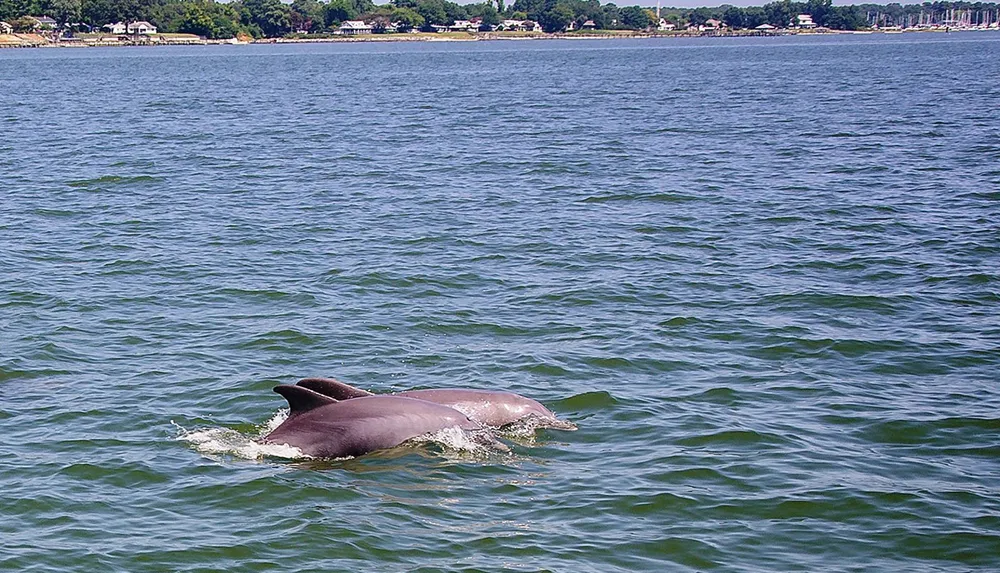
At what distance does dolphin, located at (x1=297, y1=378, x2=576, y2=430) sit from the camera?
1352 centimetres

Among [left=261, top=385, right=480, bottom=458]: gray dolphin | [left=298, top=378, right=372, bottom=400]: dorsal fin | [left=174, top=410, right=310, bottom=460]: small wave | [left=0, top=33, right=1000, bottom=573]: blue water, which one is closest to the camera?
[left=0, top=33, right=1000, bottom=573]: blue water

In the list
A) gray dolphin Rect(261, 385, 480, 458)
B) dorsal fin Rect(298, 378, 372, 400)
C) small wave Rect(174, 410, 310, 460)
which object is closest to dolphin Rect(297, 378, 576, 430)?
dorsal fin Rect(298, 378, 372, 400)

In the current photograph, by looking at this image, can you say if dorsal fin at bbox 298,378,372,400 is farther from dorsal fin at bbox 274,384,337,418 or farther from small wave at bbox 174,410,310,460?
small wave at bbox 174,410,310,460

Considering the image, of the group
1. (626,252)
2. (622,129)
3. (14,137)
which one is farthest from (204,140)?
(626,252)

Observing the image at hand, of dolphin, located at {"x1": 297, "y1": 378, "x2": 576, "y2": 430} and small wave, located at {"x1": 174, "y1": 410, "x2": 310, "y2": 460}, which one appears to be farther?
dolphin, located at {"x1": 297, "y1": 378, "x2": 576, "y2": 430}

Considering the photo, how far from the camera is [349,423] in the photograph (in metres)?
12.6

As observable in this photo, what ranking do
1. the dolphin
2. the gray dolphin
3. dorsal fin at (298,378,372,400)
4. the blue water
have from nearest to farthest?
the blue water < the gray dolphin < dorsal fin at (298,378,372,400) < the dolphin

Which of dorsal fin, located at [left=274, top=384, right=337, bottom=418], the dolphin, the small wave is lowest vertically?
the small wave

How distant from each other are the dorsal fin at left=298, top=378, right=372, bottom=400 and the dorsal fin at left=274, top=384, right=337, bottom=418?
0.67 feet

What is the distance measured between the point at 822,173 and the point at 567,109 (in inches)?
1114

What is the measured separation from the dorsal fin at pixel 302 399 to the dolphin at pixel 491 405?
378 mm

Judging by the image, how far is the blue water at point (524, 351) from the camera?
11.2 meters

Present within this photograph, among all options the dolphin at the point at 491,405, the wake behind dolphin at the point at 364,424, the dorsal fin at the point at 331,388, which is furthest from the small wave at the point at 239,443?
the dolphin at the point at 491,405

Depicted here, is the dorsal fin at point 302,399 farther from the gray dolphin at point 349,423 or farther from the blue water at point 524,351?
the blue water at point 524,351
